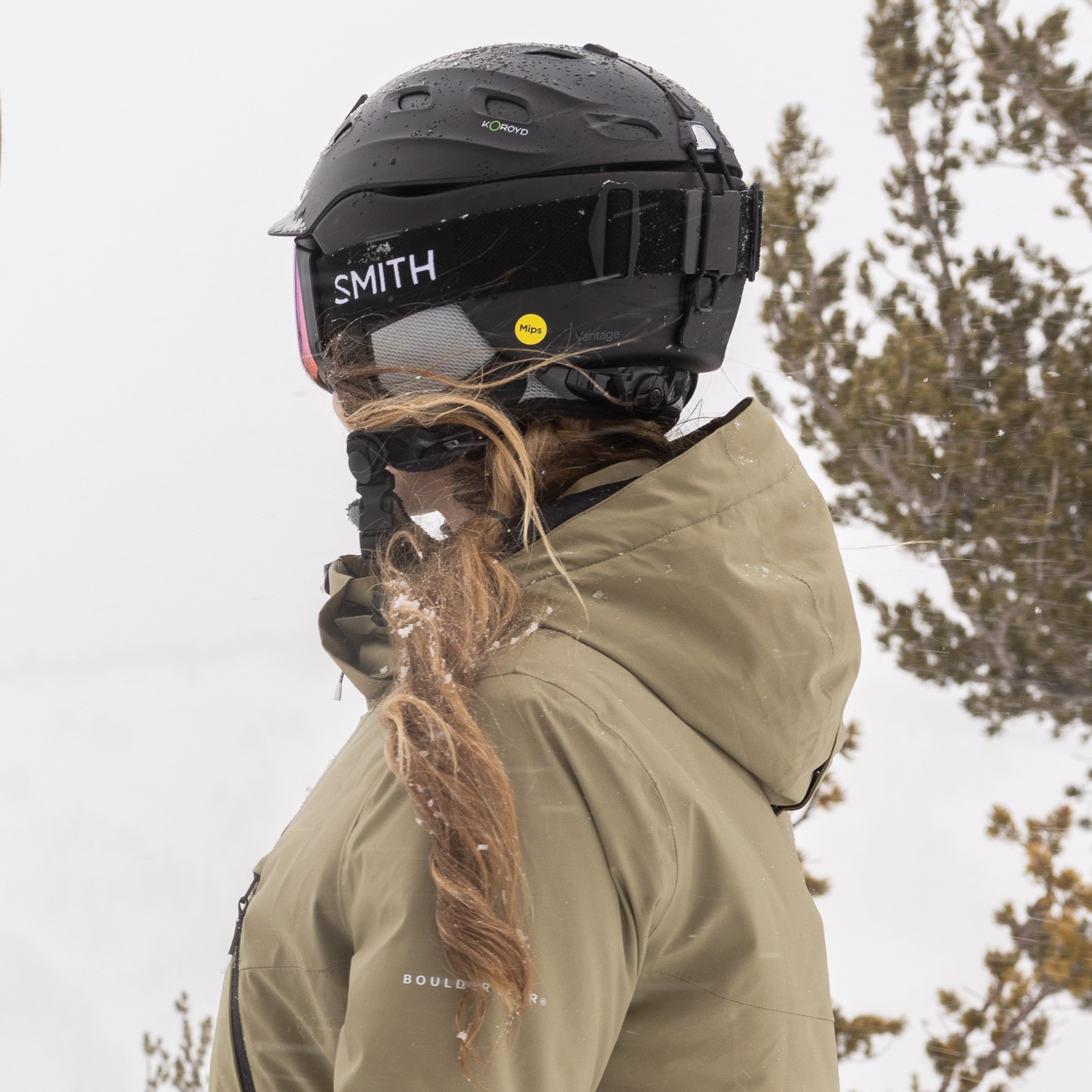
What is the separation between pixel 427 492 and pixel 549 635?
42 centimetres

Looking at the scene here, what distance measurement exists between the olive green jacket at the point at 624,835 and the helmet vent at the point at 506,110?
0.58 m

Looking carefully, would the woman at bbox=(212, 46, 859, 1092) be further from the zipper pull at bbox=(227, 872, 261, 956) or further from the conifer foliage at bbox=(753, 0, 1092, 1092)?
the conifer foliage at bbox=(753, 0, 1092, 1092)

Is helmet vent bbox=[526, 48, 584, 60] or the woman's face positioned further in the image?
helmet vent bbox=[526, 48, 584, 60]

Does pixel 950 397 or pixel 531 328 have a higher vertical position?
pixel 950 397

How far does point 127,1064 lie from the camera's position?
423cm

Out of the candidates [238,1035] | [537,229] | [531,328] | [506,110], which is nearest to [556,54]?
[506,110]

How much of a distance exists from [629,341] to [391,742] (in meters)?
0.74

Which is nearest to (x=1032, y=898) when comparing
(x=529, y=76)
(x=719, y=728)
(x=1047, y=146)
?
(x=1047, y=146)

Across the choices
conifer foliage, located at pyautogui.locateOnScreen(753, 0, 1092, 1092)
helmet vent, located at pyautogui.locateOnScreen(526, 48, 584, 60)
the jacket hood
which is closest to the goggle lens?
helmet vent, located at pyautogui.locateOnScreen(526, 48, 584, 60)

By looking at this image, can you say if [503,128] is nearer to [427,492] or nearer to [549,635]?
[427,492]

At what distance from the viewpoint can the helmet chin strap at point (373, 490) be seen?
1268 millimetres

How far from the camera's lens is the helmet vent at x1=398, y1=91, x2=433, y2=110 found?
1419 millimetres

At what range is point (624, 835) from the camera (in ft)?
2.83

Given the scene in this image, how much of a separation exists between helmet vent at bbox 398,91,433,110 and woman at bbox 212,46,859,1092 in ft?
0.06
